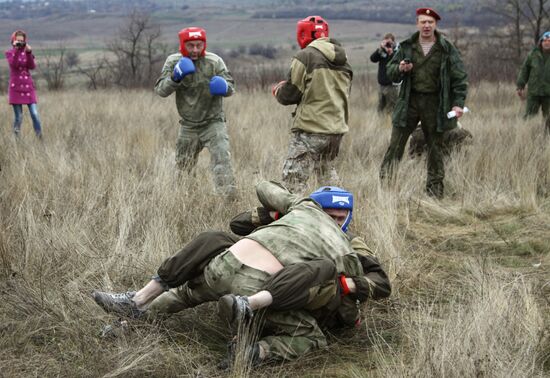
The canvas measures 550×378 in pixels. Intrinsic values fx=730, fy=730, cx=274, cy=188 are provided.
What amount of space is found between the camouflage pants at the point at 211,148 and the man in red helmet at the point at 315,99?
1.89ft

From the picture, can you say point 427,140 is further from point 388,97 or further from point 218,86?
point 388,97

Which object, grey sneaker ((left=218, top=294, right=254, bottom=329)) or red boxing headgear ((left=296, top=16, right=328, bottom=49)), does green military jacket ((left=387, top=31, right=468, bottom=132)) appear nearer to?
red boxing headgear ((left=296, top=16, right=328, bottom=49))

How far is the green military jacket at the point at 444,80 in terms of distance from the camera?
689 cm

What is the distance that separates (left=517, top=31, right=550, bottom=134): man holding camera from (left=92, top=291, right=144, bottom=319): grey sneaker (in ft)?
26.1

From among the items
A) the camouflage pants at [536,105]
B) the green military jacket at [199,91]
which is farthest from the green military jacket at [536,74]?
the green military jacket at [199,91]

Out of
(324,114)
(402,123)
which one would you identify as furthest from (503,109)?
(324,114)

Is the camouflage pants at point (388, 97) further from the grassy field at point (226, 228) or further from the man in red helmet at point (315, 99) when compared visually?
the man in red helmet at point (315, 99)

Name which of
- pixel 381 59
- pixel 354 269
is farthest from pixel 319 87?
pixel 381 59

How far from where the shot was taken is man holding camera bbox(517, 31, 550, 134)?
1045cm

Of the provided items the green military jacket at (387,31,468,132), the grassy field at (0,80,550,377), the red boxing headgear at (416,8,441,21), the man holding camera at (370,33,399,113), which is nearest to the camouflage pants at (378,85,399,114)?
the man holding camera at (370,33,399,113)

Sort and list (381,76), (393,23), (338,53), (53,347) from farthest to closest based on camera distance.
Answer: (393,23)
(381,76)
(338,53)
(53,347)

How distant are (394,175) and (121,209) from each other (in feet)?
9.57

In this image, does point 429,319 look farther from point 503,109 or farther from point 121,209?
point 503,109

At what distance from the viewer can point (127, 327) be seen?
3768 mm
